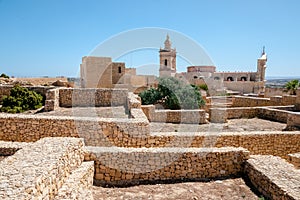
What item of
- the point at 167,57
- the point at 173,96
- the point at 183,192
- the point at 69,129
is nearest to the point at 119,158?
the point at 183,192

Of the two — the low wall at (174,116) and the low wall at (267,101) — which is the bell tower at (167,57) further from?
the low wall at (174,116)

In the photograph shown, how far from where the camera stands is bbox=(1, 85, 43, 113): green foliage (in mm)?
10462

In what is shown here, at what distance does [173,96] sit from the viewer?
1579 cm

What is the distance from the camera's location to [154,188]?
4.87m

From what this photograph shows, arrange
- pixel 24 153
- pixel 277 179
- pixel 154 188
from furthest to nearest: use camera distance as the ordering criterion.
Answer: pixel 154 188 → pixel 277 179 → pixel 24 153

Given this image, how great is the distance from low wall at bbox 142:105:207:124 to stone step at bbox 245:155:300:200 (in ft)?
20.9

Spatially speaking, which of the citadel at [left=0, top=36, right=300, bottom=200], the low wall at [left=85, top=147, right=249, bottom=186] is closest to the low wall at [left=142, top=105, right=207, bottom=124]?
the citadel at [left=0, top=36, right=300, bottom=200]

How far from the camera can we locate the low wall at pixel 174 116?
11614 mm

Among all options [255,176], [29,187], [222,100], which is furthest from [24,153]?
[222,100]

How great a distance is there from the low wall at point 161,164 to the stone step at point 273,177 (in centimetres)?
41

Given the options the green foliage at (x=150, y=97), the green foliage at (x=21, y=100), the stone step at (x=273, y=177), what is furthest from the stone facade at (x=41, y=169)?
the green foliage at (x=150, y=97)

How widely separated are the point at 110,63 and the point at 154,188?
1593cm

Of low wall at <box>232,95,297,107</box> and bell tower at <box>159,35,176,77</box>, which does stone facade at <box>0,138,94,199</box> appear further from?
bell tower at <box>159,35,176,77</box>

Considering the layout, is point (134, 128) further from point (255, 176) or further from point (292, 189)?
point (292, 189)
